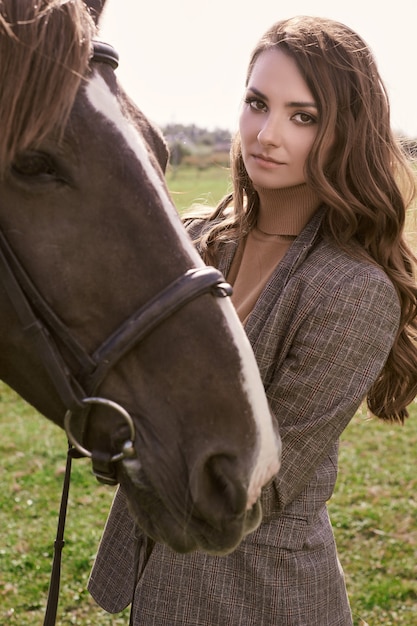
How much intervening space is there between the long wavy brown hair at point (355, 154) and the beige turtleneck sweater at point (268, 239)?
0.08 m

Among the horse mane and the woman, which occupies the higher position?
the horse mane

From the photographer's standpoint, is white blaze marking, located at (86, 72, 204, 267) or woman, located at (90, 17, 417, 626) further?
woman, located at (90, 17, 417, 626)

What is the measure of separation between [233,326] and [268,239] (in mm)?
777

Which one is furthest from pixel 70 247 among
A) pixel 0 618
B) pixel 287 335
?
pixel 0 618

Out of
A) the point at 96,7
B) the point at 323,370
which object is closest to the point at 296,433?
the point at 323,370

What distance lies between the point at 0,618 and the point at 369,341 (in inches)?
123

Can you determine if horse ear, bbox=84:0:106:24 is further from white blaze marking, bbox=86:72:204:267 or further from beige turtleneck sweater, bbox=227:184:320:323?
beige turtleneck sweater, bbox=227:184:320:323

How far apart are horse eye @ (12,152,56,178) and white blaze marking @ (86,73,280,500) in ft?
0.59

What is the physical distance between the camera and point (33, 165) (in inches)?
62.0

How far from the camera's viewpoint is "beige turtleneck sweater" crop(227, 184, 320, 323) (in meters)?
2.29

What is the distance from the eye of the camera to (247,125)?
2.23 m

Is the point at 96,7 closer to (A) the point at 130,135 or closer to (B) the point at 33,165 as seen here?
(A) the point at 130,135

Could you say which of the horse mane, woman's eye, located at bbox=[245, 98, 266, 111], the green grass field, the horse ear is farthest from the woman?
the green grass field

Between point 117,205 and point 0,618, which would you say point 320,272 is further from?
point 0,618
